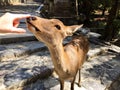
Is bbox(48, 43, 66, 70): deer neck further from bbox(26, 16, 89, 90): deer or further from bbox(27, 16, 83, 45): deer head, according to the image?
bbox(27, 16, 83, 45): deer head

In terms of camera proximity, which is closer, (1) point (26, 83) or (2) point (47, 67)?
(1) point (26, 83)

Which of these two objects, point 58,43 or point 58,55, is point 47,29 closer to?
point 58,43

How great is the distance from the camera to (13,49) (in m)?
6.02

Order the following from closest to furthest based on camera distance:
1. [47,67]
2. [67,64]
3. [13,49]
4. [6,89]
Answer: [67,64]
[6,89]
[47,67]
[13,49]

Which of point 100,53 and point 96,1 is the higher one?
point 96,1

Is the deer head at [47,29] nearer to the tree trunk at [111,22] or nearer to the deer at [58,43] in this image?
the deer at [58,43]

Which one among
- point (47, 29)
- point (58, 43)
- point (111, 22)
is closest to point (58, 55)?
point (58, 43)

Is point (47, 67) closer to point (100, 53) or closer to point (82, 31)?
point (100, 53)

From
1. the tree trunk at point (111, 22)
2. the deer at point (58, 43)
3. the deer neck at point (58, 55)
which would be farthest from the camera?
the tree trunk at point (111, 22)

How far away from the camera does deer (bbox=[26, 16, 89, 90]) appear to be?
2.89m

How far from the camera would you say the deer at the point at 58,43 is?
2.89 meters

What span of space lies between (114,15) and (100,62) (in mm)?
2293

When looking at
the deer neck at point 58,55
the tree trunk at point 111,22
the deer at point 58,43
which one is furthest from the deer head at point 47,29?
the tree trunk at point 111,22

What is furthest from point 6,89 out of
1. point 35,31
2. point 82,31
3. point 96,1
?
point 96,1
